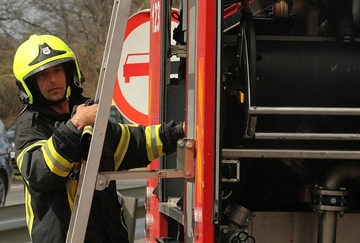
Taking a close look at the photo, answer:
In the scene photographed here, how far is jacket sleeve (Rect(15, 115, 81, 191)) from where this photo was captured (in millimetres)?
3461

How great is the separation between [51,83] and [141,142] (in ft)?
1.67

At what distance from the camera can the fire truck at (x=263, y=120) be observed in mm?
3346

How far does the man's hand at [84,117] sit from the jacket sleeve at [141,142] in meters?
0.28

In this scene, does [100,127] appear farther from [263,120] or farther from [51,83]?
[263,120]

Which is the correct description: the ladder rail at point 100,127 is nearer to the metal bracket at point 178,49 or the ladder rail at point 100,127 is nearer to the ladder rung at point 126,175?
the ladder rung at point 126,175

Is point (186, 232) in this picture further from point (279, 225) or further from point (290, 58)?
point (290, 58)

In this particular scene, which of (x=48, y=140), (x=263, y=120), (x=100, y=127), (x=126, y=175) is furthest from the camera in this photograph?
(x=263, y=120)

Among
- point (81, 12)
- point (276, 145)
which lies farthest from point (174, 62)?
point (81, 12)

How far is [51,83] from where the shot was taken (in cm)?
391

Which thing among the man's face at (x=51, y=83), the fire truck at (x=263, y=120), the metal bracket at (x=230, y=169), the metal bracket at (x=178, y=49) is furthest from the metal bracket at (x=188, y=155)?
the metal bracket at (x=178, y=49)

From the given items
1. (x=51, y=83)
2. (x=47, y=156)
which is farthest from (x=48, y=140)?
(x=51, y=83)

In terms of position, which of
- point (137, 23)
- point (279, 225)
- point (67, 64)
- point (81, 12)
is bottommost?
point (279, 225)

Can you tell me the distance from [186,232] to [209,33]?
912 mm

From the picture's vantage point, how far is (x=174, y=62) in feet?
16.2
